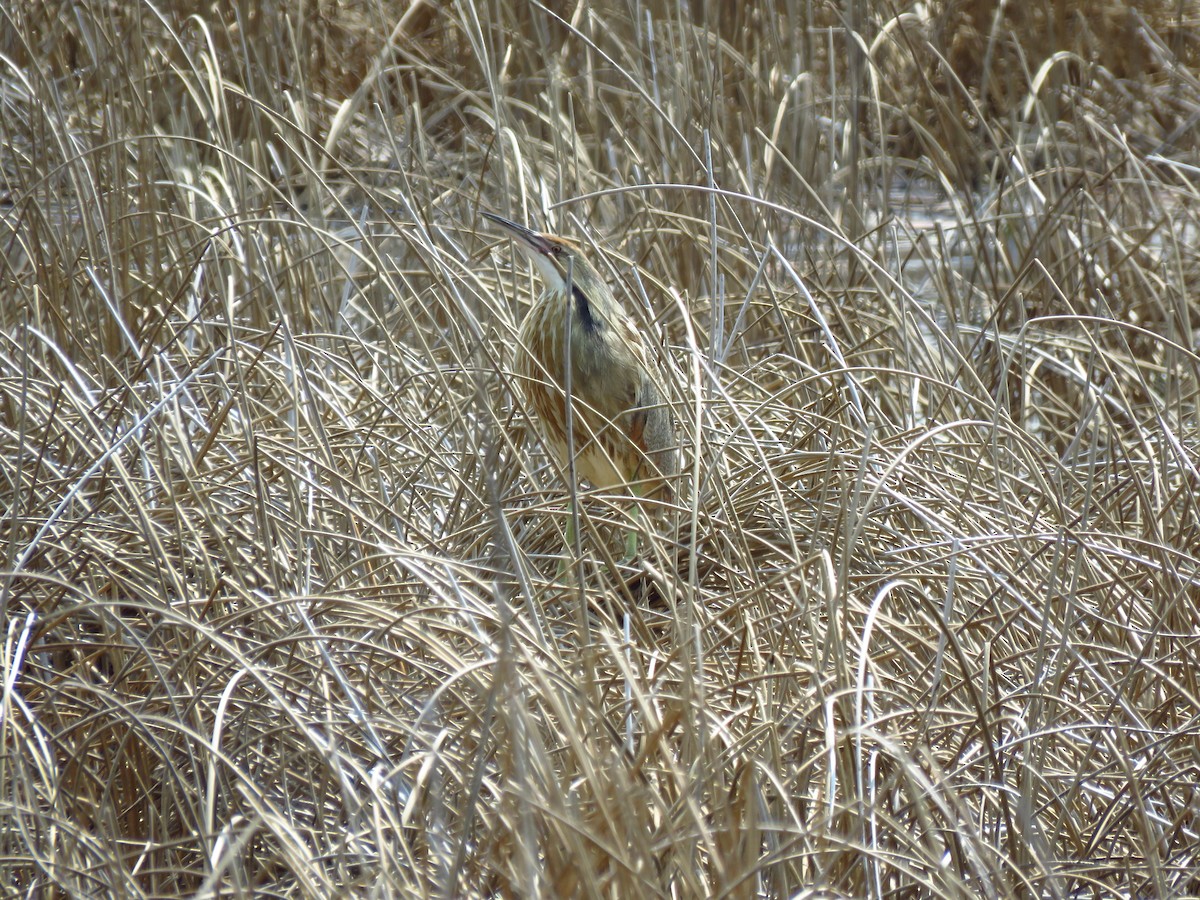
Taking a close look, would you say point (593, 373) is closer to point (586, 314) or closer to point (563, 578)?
point (586, 314)

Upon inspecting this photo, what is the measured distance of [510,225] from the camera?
8.00 ft

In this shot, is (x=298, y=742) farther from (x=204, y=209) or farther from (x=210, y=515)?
(x=204, y=209)

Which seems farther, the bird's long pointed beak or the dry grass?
the bird's long pointed beak

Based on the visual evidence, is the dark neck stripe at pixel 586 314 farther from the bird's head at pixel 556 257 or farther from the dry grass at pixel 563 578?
the dry grass at pixel 563 578

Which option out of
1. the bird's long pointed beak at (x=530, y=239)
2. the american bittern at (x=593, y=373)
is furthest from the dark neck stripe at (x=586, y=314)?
the bird's long pointed beak at (x=530, y=239)

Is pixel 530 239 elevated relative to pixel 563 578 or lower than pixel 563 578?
elevated

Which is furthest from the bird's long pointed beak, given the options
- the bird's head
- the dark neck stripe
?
the dark neck stripe

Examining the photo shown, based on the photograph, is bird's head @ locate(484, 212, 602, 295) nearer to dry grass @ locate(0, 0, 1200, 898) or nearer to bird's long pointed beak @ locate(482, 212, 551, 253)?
bird's long pointed beak @ locate(482, 212, 551, 253)

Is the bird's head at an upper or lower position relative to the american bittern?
upper

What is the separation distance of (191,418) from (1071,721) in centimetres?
149

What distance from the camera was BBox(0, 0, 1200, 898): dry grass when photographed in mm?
1320

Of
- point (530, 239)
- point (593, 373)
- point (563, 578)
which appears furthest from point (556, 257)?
point (563, 578)

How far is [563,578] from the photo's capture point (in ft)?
7.88

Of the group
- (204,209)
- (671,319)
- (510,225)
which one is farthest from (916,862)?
(204,209)
